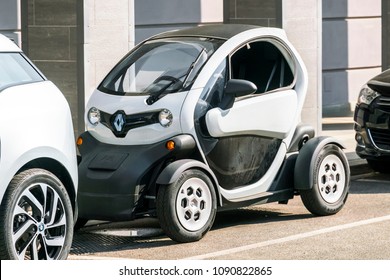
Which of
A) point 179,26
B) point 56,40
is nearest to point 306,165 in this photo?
point 56,40

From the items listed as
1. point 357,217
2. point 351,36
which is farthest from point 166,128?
point 351,36

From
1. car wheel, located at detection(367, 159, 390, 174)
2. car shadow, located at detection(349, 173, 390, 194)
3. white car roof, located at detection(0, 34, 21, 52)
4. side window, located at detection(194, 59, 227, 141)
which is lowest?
car shadow, located at detection(349, 173, 390, 194)

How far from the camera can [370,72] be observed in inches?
868

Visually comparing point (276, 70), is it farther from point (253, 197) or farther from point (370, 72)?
point (370, 72)

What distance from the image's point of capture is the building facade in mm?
14023

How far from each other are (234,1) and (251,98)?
5.96m

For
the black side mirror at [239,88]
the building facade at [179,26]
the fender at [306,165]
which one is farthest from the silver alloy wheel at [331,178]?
the building facade at [179,26]

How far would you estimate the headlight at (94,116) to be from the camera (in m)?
10.5

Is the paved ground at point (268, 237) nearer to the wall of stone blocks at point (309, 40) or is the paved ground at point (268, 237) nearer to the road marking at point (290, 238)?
the road marking at point (290, 238)

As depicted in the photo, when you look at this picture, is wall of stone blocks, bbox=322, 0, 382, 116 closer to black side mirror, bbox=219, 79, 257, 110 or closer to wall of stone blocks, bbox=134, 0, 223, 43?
wall of stone blocks, bbox=134, 0, 223, 43

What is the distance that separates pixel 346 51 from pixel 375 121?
8.25m

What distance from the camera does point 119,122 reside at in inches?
407

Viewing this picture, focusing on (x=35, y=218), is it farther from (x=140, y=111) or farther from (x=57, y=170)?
(x=140, y=111)

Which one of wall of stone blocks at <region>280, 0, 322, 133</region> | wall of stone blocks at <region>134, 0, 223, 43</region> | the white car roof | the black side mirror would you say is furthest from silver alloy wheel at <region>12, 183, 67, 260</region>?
wall of stone blocks at <region>134, 0, 223, 43</region>
